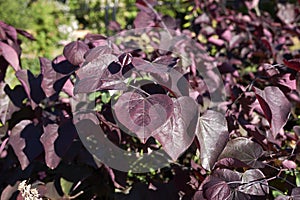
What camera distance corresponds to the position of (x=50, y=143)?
3.84 feet

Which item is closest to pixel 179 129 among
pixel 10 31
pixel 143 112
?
pixel 143 112

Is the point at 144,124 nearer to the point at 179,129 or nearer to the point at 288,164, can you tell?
the point at 179,129

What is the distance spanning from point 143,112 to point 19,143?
Answer: 552 mm

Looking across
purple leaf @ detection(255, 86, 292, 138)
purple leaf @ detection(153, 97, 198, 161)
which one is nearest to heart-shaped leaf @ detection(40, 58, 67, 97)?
purple leaf @ detection(153, 97, 198, 161)

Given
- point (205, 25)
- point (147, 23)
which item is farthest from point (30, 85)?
point (205, 25)

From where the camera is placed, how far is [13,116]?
1.40 m

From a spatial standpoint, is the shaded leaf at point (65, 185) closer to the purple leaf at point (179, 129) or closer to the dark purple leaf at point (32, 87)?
the dark purple leaf at point (32, 87)

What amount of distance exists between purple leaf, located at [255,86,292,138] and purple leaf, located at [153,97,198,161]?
19 cm

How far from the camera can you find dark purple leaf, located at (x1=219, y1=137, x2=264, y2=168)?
1050 millimetres

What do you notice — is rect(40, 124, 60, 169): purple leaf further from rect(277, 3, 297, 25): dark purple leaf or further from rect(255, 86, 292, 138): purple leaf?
rect(277, 3, 297, 25): dark purple leaf

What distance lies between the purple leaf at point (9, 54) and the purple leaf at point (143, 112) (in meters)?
0.58

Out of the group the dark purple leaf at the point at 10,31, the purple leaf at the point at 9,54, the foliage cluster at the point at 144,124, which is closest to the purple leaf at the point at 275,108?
the foliage cluster at the point at 144,124

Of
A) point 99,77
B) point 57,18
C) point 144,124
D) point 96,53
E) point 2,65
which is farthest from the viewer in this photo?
point 57,18

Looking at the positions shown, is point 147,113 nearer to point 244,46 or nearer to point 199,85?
point 199,85
